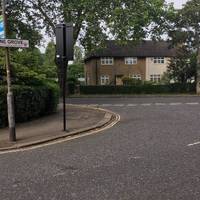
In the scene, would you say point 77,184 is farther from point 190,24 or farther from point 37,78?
point 190,24

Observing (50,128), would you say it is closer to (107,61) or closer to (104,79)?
(107,61)

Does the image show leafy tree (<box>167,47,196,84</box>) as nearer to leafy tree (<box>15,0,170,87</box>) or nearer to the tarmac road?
leafy tree (<box>15,0,170,87</box>)

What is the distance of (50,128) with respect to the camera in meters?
15.5

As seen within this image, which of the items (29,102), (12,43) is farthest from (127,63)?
(12,43)

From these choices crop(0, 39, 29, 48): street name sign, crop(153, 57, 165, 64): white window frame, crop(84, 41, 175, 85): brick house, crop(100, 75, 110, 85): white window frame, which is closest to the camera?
crop(0, 39, 29, 48): street name sign

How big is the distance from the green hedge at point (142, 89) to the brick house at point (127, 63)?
15.6 m

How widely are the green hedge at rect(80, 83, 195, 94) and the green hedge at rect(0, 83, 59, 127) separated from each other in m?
32.5

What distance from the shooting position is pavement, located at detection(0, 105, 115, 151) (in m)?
12.9

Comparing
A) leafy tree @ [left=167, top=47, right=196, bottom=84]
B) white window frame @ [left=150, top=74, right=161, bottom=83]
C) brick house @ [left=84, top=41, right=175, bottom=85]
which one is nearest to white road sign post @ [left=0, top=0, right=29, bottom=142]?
leafy tree @ [left=167, top=47, right=196, bottom=84]

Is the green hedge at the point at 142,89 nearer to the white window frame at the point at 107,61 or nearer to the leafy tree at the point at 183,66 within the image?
the leafy tree at the point at 183,66

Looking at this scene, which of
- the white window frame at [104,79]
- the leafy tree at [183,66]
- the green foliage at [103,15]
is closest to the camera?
the green foliage at [103,15]

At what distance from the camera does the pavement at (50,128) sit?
12883 millimetres

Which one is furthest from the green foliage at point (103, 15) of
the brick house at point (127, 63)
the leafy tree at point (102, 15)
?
the brick house at point (127, 63)

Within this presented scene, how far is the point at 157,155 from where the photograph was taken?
1036cm
